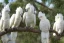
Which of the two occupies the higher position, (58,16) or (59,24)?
(58,16)

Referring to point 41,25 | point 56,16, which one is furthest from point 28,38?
point 56,16

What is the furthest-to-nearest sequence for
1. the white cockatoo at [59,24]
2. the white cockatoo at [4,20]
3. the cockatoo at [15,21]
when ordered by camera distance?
the white cockatoo at [59,24]
the cockatoo at [15,21]
the white cockatoo at [4,20]

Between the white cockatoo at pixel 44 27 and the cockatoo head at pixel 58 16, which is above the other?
the cockatoo head at pixel 58 16

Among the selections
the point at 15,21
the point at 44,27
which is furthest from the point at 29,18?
the point at 44,27

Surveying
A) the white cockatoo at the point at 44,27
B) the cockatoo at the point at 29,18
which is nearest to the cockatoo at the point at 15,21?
the cockatoo at the point at 29,18

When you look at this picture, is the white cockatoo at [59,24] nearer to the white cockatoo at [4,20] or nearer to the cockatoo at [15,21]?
the cockatoo at [15,21]

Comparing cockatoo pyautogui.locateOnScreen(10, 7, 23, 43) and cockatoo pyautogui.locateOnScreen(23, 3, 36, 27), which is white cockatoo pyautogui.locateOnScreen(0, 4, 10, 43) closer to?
cockatoo pyautogui.locateOnScreen(10, 7, 23, 43)

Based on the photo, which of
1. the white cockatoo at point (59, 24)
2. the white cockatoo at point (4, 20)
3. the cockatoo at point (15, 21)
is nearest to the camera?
the white cockatoo at point (4, 20)

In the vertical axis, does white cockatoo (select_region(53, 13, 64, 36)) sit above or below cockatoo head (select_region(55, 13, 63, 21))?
below

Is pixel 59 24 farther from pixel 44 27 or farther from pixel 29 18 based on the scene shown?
pixel 29 18

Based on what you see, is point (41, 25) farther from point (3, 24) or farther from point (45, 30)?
point (3, 24)

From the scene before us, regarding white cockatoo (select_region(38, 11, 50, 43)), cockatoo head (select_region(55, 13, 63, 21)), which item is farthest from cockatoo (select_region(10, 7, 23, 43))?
cockatoo head (select_region(55, 13, 63, 21))

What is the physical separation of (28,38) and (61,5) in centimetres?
105

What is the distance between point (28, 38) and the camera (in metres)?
4.65
